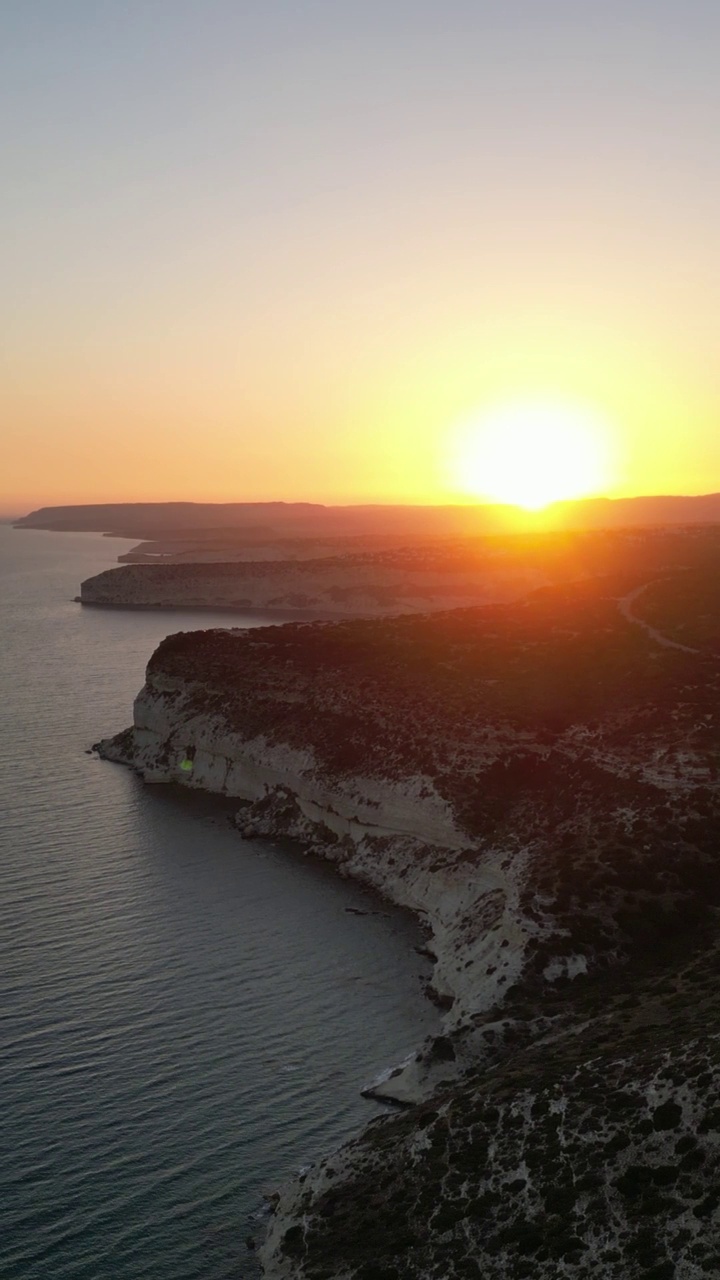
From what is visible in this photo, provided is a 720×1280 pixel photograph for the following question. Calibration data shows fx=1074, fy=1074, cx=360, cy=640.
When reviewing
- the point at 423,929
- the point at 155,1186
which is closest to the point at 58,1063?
the point at 155,1186

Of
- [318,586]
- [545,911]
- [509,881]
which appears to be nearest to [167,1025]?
[545,911]

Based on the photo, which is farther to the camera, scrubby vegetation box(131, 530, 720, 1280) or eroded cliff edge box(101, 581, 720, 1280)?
eroded cliff edge box(101, 581, 720, 1280)

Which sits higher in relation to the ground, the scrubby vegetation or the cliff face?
the cliff face

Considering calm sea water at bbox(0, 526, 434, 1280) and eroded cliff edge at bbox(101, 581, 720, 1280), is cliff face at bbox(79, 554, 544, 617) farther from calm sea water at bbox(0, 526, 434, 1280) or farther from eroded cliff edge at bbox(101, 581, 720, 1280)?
calm sea water at bbox(0, 526, 434, 1280)

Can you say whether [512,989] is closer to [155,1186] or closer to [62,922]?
[155,1186]

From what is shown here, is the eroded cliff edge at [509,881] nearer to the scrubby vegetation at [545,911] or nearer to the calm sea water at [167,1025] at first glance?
the scrubby vegetation at [545,911]

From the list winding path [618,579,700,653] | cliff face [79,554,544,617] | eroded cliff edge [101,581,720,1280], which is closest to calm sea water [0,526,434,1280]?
eroded cliff edge [101,581,720,1280]

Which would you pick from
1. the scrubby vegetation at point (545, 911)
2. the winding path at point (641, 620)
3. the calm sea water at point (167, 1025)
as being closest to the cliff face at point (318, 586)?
the winding path at point (641, 620)
